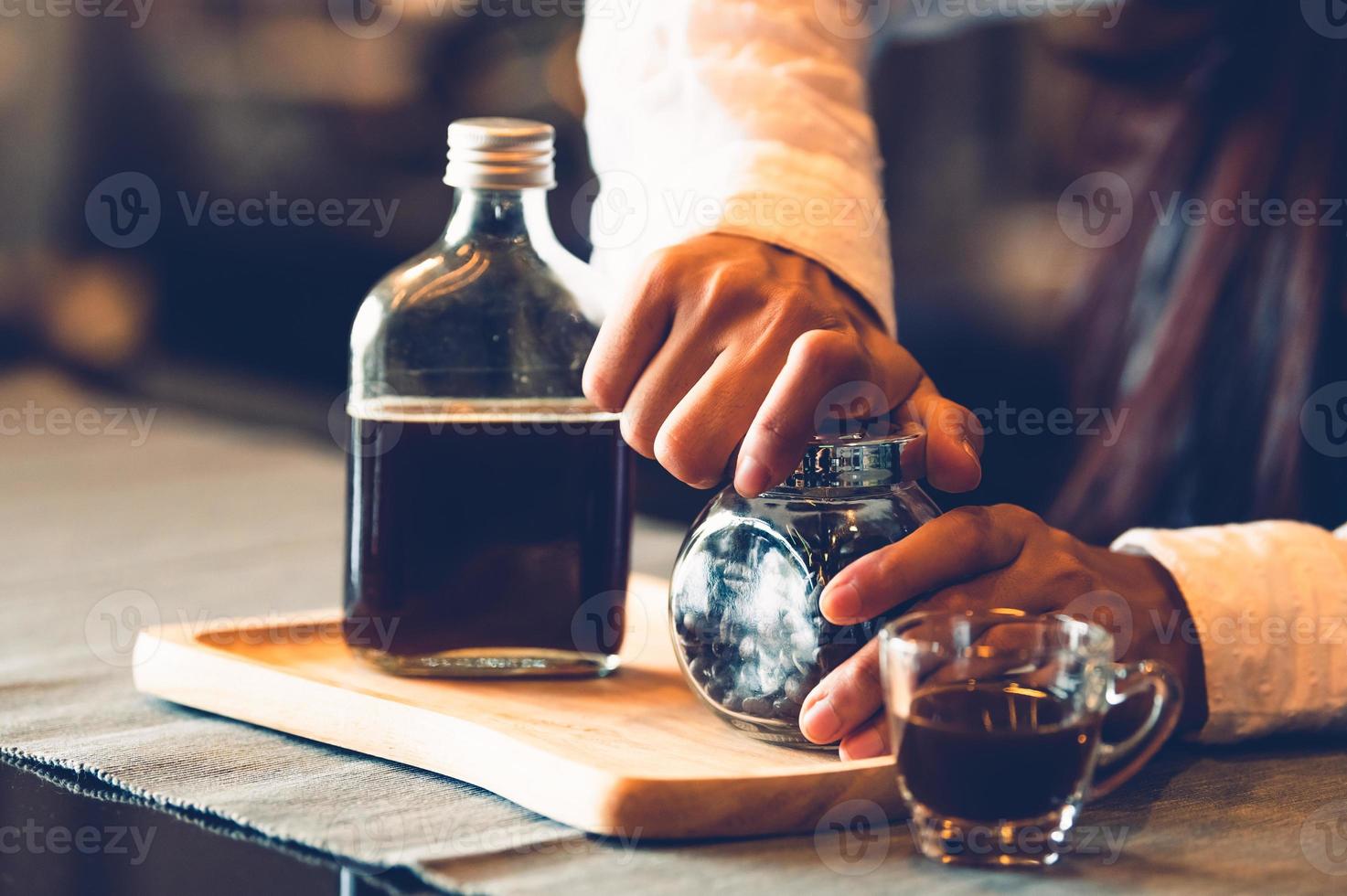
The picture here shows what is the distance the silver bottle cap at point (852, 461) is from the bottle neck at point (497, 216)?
202mm

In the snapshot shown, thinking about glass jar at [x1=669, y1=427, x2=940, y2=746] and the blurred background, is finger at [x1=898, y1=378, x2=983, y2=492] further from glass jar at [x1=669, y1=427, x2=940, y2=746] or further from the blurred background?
the blurred background

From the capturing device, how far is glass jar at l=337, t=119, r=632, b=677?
698 mm

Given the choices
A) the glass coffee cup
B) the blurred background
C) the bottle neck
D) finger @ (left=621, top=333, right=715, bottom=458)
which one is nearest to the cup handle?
the glass coffee cup

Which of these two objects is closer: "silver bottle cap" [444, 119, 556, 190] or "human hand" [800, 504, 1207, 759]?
"human hand" [800, 504, 1207, 759]

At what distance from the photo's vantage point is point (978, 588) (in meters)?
0.62

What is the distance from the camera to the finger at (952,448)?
63cm

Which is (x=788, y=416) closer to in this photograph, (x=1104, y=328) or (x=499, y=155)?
(x=499, y=155)

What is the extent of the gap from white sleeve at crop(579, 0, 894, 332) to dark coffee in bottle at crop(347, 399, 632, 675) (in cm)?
9

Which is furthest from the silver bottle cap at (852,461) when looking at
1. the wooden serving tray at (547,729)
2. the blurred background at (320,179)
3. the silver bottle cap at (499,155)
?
the blurred background at (320,179)

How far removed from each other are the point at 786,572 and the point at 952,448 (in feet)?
0.31

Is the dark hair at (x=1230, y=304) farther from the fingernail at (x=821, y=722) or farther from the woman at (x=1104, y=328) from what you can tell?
the fingernail at (x=821, y=722)

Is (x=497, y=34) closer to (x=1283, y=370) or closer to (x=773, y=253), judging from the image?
(x=1283, y=370)

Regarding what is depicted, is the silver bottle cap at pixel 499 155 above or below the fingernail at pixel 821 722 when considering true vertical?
above

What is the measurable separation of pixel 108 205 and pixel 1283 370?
2229 mm
